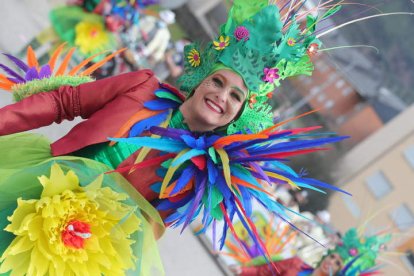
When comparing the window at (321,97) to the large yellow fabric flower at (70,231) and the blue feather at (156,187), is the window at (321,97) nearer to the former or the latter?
the blue feather at (156,187)

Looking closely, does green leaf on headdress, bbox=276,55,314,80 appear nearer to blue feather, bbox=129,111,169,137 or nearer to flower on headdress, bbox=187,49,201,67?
flower on headdress, bbox=187,49,201,67

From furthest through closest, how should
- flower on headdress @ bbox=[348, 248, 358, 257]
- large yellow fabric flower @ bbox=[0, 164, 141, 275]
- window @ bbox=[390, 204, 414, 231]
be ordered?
window @ bbox=[390, 204, 414, 231], flower on headdress @ bbox=[348, 248, 358, 257], large yellow fabric flower @ bbox=[0, 164, 141, 275]

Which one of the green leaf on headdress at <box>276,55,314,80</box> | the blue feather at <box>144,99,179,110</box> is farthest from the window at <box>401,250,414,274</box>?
the blue feather at <box>144,99,179,110</box>

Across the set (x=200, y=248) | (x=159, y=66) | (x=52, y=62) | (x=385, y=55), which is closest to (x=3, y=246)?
(x=52, y=62)

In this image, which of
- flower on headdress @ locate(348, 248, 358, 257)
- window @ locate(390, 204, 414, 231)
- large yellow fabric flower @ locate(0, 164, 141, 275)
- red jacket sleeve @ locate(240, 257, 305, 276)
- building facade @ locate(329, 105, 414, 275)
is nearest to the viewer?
large yellow fabric flower @ locate(0, 164, 141, 275)

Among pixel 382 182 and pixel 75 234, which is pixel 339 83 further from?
pixel 75 234

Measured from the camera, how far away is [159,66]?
3270 millimetres

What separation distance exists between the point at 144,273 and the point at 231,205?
0.24 metres

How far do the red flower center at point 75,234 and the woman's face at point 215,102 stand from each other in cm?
39

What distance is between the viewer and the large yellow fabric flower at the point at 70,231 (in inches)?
37.0

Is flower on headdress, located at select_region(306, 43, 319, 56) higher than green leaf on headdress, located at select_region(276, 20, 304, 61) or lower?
lower

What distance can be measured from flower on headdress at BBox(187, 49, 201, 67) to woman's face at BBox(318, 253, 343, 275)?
1443mm

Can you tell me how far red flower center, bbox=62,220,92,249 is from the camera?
3.15 ft

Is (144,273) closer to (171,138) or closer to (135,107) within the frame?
(171,138)
